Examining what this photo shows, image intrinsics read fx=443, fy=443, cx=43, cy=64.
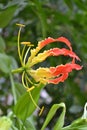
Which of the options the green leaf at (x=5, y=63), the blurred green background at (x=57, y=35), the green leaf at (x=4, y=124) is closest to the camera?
the green leaf at (x=4, y=124)

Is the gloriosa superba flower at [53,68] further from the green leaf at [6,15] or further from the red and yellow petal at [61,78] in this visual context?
the green leaf at [6,15]

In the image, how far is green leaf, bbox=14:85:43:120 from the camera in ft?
2.57

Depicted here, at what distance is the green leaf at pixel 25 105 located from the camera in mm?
785

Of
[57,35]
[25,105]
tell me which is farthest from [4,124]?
[57,35]

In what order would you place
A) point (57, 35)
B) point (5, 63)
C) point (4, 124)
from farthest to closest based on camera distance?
1. point (57, 35)
2. point (5, 63)
3. point (4, 124)

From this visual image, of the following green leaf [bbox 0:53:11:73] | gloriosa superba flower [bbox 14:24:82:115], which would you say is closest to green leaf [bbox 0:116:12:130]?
gloriosa superba flower [bbox 14:24:82:115]

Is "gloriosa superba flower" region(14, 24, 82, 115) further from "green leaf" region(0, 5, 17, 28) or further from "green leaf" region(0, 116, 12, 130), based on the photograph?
"green leaf" region(0, 5, 17, 28)

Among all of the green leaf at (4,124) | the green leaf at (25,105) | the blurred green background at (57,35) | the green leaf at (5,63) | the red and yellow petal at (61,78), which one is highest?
the red and yellow petal at (61,78)

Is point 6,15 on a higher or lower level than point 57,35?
higher

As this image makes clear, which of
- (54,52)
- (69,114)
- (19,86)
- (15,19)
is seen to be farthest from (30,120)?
(69,114)

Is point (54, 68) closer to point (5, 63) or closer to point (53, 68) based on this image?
point (53, 68)

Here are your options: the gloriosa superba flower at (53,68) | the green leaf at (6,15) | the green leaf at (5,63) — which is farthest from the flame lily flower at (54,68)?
the green leaf at (6,15)

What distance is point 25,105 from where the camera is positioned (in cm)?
80

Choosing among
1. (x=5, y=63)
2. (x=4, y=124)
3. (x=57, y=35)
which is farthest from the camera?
(x=57, y=35)
